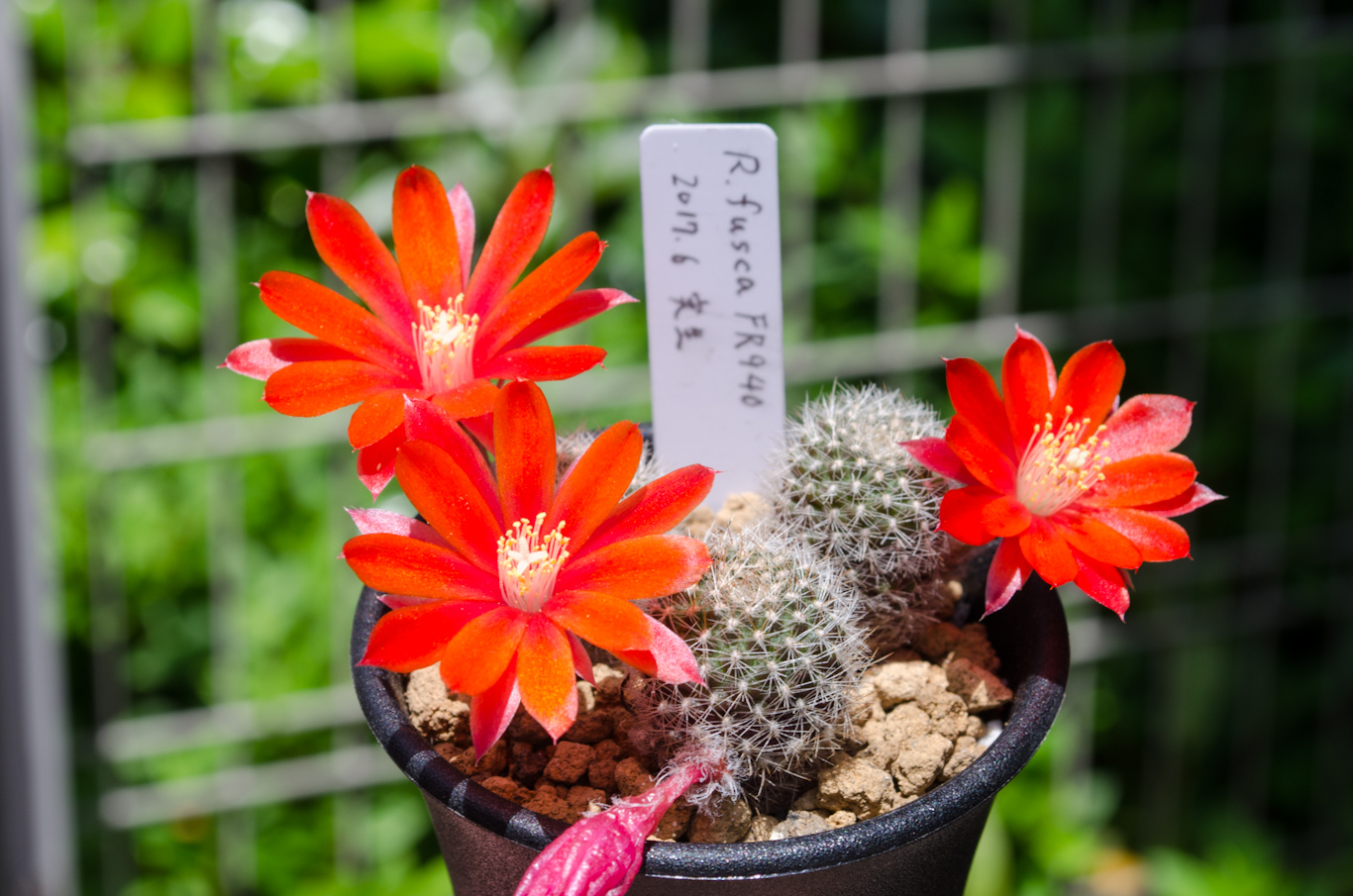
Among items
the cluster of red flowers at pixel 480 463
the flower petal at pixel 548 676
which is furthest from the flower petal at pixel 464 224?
the flower petal at pixel 548 676

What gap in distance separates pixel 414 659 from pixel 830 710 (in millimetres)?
220

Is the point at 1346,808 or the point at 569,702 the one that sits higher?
the point at 569,702

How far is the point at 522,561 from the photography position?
63cm

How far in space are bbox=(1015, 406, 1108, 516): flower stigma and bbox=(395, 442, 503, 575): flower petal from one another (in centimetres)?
28

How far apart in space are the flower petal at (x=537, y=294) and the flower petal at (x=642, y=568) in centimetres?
13

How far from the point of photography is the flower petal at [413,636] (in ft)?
1.85

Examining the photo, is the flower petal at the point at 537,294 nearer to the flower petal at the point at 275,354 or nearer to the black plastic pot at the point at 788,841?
the flower petal at the point at 275,354

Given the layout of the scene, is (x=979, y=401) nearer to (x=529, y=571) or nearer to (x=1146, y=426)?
(x=1146, y=426)

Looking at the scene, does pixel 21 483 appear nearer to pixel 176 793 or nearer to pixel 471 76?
pixel 176 793

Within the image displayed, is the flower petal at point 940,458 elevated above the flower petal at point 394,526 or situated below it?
above

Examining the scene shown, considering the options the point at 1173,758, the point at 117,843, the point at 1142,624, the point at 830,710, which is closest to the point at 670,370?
the point at 830,710

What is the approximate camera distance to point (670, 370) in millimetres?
788

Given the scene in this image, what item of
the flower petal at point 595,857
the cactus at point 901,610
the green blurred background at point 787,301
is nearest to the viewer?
the flower petal at point 595,857

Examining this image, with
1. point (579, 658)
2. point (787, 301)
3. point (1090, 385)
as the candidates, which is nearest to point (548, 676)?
point (579, 658)
